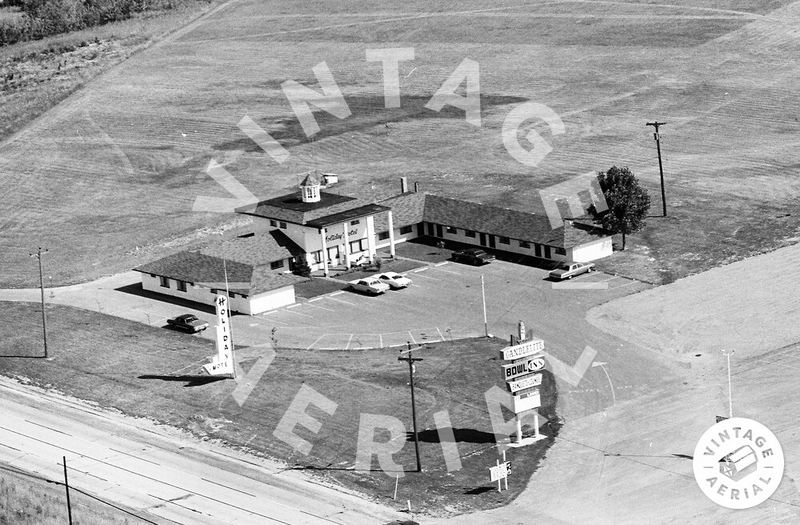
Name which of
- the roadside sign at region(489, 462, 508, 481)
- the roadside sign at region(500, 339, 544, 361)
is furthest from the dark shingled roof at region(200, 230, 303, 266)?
the roadside sign at region(489, 462, 508, 481)

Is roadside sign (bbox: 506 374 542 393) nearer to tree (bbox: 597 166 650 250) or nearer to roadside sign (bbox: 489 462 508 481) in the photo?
roadside sign (bbox: 489 462 508 481)

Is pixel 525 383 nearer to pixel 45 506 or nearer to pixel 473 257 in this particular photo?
pixel 45 506

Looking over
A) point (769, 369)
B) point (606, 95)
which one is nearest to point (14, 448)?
point (769, 369)

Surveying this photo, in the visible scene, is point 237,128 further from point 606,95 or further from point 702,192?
point 702,192

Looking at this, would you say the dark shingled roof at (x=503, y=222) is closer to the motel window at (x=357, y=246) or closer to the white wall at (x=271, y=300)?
the motel window at (x=357, y=246)

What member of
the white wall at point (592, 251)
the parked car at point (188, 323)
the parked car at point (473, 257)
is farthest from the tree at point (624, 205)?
the parked car at point (188, 323)

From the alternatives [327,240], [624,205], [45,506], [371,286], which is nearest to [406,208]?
[327,240]
